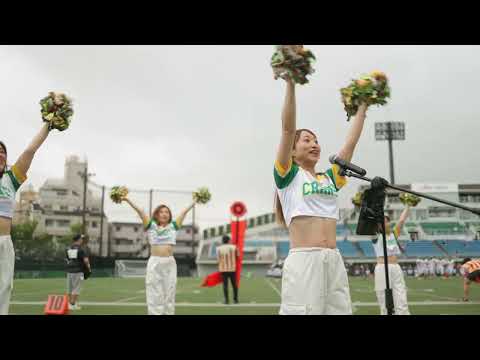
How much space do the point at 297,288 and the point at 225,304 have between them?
1105cm

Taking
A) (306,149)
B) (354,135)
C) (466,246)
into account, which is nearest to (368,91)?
(354,135)

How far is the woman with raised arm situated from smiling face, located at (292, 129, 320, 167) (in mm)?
5540

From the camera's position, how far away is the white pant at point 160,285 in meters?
8.62

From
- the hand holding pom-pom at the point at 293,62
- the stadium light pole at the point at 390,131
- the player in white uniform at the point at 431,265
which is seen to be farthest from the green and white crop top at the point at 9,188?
the stadium light pole at the point at 390,131

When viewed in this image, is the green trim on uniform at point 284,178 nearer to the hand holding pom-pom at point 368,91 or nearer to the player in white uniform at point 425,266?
the hand holding pom-pom at point 368,91

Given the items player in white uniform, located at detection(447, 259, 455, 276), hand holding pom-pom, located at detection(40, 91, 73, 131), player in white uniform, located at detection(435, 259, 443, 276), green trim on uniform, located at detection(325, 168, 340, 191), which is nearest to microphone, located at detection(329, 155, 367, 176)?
green trim on uniform, located at detection(325, 168, 340, 191)

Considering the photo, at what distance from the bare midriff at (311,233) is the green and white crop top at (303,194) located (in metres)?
0.04

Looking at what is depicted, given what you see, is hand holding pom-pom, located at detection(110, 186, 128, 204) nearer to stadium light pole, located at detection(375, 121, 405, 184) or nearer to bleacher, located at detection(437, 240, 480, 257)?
bleacher, located at detection(437, 240, 480, 257)

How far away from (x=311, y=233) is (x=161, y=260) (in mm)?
6002

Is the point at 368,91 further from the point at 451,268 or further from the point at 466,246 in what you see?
the point at 451,268

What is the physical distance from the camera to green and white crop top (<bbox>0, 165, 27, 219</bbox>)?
14.6ft
